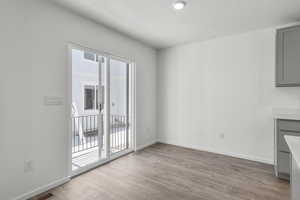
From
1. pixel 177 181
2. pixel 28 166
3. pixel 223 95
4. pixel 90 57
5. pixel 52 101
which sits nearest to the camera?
pixel 28 166

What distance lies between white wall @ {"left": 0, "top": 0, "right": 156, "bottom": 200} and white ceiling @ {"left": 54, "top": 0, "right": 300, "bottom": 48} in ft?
1.19

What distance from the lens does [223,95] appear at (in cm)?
339

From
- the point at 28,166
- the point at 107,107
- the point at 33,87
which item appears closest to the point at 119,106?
the point at 107,107

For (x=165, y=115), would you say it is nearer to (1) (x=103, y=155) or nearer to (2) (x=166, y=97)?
(2) (x=166, y=97)

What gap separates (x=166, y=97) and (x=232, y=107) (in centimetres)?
164

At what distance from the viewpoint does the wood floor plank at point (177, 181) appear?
199cm

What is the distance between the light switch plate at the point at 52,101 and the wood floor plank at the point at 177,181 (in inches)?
47.2

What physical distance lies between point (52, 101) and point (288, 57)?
3726 mm

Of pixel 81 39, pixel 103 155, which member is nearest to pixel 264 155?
→ pixel 103 155

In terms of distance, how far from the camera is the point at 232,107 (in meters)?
3.29

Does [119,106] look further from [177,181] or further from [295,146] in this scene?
[295,146]

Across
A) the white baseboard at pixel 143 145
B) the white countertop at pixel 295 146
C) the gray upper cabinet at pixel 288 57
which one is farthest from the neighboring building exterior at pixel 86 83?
the gray upper cabinet at pixel 288 57

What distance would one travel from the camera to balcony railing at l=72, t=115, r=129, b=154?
3.30 m

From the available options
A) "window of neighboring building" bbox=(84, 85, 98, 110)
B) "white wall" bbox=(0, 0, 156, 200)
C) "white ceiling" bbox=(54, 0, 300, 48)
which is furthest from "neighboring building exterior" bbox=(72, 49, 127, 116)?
"white ceiling" bbox=(54, 0, 300, 48)
